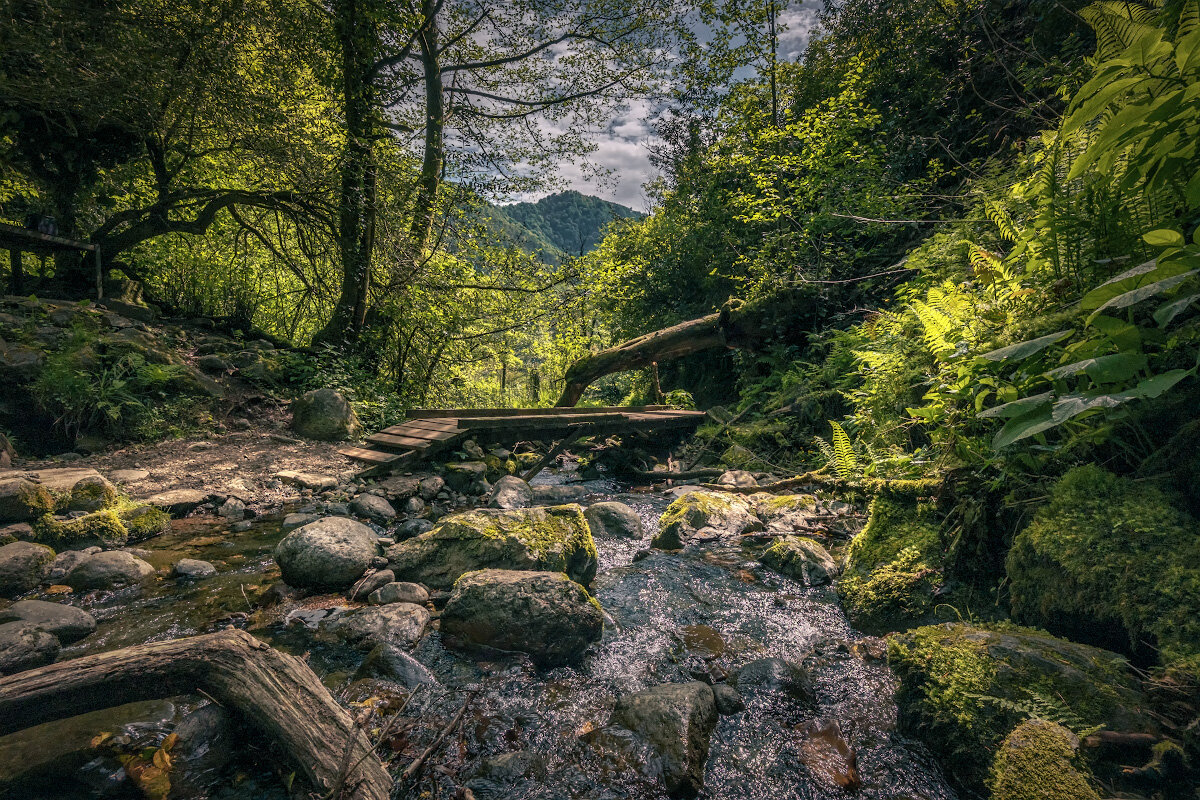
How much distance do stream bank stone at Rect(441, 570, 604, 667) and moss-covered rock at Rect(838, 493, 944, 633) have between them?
194 centimetres

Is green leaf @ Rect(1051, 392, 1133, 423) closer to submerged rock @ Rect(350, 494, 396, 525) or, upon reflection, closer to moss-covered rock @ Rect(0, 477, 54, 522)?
submerged rock @ Rect(350, 494, 396, 525)

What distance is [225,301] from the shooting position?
436 inches

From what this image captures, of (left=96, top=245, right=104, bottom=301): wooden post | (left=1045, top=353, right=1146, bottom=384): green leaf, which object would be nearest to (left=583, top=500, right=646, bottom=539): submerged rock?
(left=1045, top=353, right=1146, bottom=384): green leaf

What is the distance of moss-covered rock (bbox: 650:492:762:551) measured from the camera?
4.99 metres

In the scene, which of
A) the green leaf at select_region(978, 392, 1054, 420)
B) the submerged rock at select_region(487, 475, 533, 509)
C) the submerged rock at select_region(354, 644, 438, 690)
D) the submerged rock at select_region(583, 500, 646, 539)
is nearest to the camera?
the green leaf at select_region(978, 392, 1054, 420)

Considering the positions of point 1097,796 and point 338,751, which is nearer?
point 1097,796

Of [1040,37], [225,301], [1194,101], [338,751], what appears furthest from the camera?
[225,301]

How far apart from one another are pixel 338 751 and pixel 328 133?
1150 cm

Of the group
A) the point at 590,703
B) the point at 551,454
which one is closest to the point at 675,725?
the point at 590,703

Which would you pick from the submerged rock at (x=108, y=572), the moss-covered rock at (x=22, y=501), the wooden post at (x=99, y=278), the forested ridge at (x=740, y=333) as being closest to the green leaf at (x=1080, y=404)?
the forested ridge at (x=740, y=333)

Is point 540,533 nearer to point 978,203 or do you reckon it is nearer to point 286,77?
point 978,203

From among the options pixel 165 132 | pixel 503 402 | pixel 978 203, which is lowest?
pixel 503 402

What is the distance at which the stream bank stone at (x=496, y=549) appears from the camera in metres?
3.79

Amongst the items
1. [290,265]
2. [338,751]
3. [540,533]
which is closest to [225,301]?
[290,265]
